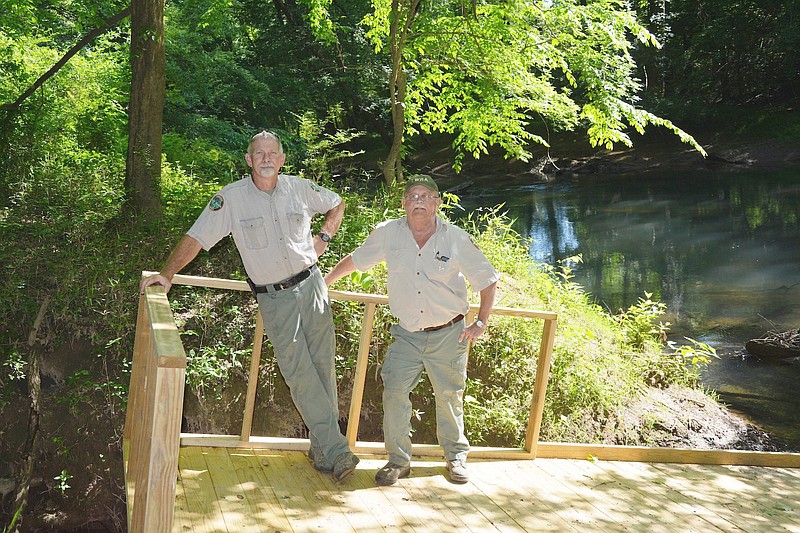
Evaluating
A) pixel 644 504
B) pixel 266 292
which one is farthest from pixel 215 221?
pixel 644 504

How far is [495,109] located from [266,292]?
6169 millimetres

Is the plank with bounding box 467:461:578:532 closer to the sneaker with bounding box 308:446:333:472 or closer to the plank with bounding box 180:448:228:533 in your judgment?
the sneaker with bounding box 308:446:333:472

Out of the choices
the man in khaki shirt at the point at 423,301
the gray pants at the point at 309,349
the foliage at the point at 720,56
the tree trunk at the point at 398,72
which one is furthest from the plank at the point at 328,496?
the foliage at the point at 720,56

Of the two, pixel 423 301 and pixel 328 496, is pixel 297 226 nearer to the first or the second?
pixel 423 301

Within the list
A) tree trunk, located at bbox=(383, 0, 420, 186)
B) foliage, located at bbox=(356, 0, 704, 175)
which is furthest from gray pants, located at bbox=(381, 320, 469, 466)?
tree trunk, located at bbox=(383, 0, 420, 186)

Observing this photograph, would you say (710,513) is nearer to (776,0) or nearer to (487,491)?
(487,491)

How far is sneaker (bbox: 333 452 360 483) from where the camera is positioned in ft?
13.2

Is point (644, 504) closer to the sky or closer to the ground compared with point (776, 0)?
closer to the ground

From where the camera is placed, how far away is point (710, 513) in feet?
13.4

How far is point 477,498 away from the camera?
4.04 metres

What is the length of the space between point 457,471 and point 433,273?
103cm

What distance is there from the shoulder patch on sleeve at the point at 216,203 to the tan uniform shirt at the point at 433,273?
82 centimetres

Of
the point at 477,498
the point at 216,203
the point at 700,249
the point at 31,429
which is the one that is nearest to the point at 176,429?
the point at 216,203

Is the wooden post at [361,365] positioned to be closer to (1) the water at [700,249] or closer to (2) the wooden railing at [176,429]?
(2) the wooden railing at [176,429]
